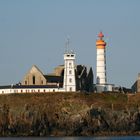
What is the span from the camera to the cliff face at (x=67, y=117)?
554 ft

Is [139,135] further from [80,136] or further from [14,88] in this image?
[14,88]

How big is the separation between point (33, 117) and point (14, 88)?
19.1 metres

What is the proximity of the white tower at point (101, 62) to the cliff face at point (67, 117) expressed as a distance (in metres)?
12.0

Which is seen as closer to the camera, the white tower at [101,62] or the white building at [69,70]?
the white building at [69,70]

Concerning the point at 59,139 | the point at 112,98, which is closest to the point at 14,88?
the point at 112,98

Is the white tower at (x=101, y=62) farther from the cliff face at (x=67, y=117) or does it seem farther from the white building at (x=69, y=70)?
the cliff face at (x=67, y=117)

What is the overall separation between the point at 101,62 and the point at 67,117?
885 inches

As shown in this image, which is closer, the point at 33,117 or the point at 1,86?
the point at 33,117

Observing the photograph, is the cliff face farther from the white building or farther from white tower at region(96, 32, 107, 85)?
white tower at region(96, 32, 107, 85)

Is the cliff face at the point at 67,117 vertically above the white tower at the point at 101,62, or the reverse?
the white tower at the point at 101,62

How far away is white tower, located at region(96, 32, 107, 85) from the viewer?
7495 inches

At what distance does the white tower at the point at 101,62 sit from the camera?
190 meters

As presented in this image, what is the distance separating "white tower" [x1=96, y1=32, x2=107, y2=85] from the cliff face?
1201 cm

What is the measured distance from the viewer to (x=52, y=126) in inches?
6683
